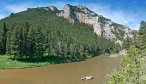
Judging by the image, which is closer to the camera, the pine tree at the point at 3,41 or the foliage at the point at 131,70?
the foliage at the point at 131,70

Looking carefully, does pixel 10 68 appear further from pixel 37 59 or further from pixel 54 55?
pixel 54 55

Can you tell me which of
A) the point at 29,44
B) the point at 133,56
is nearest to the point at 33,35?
the point at 29,44

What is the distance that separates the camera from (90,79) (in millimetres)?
76438

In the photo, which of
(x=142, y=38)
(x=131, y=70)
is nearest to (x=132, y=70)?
(x=131, y=70)

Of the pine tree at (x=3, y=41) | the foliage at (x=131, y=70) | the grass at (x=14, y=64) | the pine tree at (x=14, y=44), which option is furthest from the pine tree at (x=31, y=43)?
the foliage at (x=131, y=70)

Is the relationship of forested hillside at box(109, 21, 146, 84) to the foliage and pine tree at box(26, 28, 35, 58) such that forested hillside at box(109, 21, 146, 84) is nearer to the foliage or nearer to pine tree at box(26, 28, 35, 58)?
the foliage

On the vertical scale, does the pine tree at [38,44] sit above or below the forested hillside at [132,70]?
above

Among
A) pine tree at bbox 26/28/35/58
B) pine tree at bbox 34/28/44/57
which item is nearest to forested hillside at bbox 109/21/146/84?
pine tree at bbox 26/28/35/58

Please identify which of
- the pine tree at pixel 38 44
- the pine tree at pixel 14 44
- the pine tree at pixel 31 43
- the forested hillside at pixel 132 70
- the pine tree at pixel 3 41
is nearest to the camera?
the forested hillside at pixel 132 70

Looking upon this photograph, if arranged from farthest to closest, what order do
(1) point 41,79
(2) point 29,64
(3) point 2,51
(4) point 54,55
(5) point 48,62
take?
1. (4) point 54,55
2. (3) point 2,51
3. (5) point 48,62
4. (2) point 29,64
5. (1) point 41,79

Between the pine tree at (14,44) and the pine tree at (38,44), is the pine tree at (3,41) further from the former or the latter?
the pine tree at (38,44)

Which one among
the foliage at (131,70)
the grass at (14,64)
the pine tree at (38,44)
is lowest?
the grass at (14,64)

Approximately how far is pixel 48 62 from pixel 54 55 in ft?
55.8

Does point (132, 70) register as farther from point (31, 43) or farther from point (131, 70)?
point (31, 43)
